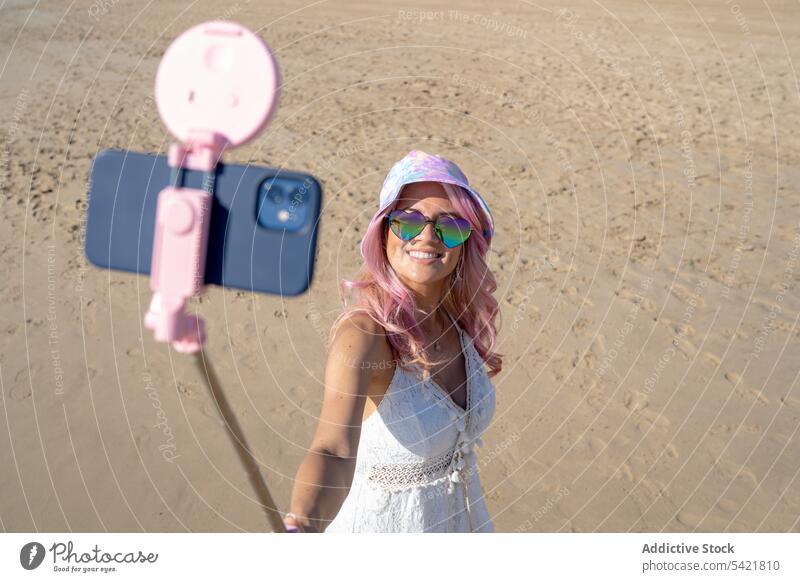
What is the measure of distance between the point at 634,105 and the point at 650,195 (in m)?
2.69

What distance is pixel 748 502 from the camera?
3.94m

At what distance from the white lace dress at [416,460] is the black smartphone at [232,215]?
0.58 metres

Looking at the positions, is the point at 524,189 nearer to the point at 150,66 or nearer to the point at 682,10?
the point at 150,66

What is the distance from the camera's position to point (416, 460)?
2.14m

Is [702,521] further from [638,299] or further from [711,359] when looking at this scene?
[638,299]

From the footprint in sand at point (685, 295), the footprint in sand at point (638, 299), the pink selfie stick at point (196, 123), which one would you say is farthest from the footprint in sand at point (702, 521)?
the pink selfie stick at point (196, 123)

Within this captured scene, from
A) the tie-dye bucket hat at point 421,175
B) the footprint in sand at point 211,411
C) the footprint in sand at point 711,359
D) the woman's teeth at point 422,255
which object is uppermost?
the tie-dye bucket hat at point 421,175

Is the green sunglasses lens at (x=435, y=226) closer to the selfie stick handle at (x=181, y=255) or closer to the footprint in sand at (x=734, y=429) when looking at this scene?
the selfie stick handle at (x=181, y=255)

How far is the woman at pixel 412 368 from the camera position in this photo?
6.74ft

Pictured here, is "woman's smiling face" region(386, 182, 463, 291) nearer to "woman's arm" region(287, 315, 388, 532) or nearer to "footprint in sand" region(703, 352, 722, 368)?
"woman's arm" region(287, 315, 388, 532)

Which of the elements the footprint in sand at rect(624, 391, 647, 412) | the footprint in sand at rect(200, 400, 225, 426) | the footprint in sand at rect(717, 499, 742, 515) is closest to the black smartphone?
the footprint in sand at rect(200, 400, 225, 426)

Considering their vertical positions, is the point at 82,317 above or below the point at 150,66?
below

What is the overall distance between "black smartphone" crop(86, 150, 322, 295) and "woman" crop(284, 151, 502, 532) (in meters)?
0.45
